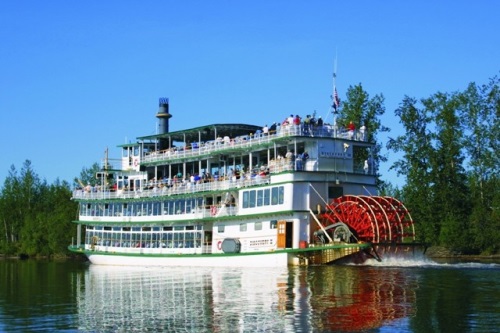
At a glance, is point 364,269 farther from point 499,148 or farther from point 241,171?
point 499,148

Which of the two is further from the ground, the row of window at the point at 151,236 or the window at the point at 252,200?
the window at the point at 252,200

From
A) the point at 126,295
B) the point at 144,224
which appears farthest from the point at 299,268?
the point at 144,224

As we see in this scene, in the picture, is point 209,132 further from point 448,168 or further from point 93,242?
point 448,168

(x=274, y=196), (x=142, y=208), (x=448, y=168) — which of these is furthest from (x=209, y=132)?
(x=448, y=168)

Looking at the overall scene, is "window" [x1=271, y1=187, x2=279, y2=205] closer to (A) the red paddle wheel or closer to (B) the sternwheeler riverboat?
(B) the sternwheeler riverboat

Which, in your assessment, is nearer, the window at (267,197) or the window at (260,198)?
the window at (267,197)

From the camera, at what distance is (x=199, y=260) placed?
42781 millimetres

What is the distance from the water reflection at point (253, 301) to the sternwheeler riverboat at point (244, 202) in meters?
2.96

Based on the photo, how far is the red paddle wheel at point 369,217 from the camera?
36.6m

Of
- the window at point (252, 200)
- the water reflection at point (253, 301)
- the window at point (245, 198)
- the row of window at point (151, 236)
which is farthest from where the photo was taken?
the row of window at point (151, 236)

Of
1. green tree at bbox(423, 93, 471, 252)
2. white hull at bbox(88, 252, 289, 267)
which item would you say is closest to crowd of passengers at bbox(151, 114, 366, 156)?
white hull at bbox(88, 252, 289, 267)

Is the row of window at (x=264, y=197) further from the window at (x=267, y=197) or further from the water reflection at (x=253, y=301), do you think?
the water reflection at (x=253, y=301)

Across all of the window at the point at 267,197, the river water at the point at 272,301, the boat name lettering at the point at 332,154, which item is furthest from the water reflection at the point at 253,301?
the boat name lettering at the point at 332,154

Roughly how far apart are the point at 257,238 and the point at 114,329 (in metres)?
21.3
